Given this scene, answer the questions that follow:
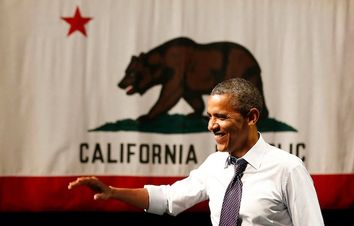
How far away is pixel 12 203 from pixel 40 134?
418 millimetres

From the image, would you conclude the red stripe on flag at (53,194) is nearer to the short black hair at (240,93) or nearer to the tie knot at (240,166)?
the tie knot at (240,166)

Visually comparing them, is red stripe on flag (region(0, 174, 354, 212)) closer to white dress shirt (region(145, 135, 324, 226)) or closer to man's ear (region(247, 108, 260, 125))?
white dress shirt (region(145, 135, 324, 226))

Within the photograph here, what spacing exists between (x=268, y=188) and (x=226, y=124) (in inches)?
10.9

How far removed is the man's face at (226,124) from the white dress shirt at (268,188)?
0.24 ft

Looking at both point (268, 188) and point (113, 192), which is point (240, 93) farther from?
point (113, 192)

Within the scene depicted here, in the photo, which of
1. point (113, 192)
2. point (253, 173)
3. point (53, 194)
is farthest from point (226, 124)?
point (53, 194)

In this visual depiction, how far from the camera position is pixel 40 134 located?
307 cm

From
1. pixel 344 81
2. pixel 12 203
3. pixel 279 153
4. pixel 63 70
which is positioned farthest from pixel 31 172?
pixel 344 81

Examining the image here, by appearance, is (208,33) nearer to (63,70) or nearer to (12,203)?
(63,70)

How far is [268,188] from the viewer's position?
1.99 m

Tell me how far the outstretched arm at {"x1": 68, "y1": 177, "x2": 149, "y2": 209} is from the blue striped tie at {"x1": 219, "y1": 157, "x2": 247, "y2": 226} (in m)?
0.38

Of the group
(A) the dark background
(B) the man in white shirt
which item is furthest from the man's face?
(A) the dark background

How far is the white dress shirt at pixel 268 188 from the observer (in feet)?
6.19

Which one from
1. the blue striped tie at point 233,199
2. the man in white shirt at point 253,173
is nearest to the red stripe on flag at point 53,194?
the man in white shirt at point 253,173
